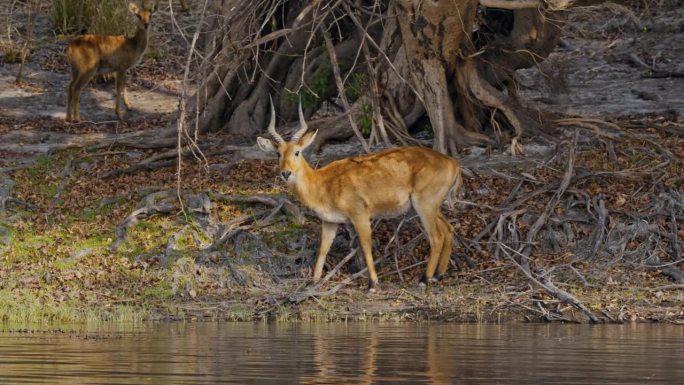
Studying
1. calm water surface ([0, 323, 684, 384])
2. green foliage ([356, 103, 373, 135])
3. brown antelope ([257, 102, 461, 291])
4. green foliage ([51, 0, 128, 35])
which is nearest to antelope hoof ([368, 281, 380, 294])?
brown antelope ([257, 102, 461, 291])

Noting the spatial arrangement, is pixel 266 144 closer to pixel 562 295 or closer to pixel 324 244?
pixel 324 244

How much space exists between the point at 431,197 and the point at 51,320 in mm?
4350

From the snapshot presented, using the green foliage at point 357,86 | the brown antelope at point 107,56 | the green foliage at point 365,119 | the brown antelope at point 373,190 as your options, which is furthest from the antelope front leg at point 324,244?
the brown antelope at point 107,56

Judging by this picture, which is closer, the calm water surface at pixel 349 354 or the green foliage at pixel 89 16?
the calm water surface at pixel 349 354

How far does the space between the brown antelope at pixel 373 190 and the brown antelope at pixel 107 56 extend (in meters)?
11.1

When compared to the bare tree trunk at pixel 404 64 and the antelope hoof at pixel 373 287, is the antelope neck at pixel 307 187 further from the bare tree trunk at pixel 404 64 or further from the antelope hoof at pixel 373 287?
the bare tree trunk at pixel 404 64

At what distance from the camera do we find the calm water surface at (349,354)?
10578mm

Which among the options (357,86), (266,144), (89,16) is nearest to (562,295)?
(266,144)

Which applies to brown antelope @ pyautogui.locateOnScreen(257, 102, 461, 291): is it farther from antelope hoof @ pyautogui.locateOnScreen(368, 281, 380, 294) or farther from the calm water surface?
the calm water surface

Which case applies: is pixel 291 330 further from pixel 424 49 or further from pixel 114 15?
pixel 114 15

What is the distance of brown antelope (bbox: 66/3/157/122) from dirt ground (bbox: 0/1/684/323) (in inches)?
168

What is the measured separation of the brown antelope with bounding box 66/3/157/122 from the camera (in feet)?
90.2

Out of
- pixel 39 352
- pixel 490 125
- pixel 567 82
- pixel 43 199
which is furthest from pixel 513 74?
pixel 39 352

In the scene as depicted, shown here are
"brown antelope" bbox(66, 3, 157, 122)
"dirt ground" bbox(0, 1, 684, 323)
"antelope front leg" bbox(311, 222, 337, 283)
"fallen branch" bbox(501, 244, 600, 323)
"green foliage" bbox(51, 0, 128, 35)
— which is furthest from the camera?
"green foliage" bbox(51, 0, 128, 35)
